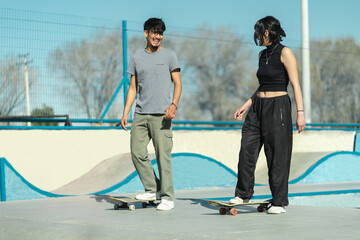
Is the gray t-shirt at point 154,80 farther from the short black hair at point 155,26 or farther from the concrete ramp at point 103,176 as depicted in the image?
the concrete ramp at point 103,176

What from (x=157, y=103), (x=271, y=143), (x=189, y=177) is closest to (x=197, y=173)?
(x=189, y=177)

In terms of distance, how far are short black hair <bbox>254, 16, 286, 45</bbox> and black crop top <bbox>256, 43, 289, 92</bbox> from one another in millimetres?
76

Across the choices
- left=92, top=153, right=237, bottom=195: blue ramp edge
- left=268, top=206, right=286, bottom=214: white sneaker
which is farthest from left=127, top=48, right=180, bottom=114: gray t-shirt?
left=92, top=153, right=237, bottom=195: blue ramp edge

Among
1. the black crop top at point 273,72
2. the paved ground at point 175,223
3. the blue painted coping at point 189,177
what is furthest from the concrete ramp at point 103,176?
the black crop top at point 273,72

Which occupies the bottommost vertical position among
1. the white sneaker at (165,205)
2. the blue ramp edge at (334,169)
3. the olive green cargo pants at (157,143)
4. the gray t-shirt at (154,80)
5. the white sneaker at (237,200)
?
the blue ramp edge at (334,169)

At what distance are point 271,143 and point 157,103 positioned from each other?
1.22 m

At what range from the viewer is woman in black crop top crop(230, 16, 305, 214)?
533cm

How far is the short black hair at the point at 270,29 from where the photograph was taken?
5383 mm

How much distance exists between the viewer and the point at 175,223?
186 inches

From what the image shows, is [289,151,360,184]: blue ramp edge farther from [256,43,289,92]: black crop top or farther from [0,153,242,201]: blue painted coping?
[256,43,289,92]: black crop top

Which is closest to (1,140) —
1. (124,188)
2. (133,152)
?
(124,188)

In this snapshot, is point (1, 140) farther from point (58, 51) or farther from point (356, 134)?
Result: point (356, 134)

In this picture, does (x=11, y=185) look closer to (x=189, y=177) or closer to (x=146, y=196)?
(x=189, y=177)

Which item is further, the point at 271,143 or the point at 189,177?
the point at 189,177
